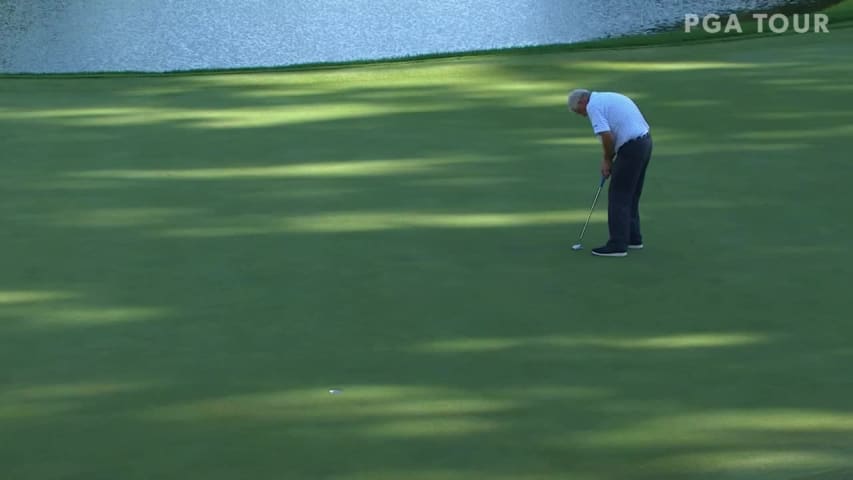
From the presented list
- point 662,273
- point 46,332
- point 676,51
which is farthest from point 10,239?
point 676,51

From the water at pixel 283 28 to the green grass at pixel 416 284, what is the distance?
6450 millimetres

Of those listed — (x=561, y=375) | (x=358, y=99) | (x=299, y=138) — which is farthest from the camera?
(x=358, y=99)

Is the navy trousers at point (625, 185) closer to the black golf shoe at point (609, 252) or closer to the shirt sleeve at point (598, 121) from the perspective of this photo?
the black golf shoe at point (609, 252)

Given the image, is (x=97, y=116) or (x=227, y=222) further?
(x=97, y=116)

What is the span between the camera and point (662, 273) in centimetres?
691

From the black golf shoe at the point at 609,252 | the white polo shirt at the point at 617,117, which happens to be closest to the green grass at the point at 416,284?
the black golf shoe at the point at 609,252

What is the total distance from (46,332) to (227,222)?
187 cm

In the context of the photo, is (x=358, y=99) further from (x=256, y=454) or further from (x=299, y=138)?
(x=256, y=454)

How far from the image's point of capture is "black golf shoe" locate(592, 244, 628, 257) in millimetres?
7160

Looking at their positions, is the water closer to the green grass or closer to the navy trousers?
the green grass

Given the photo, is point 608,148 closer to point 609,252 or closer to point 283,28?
point 609,252

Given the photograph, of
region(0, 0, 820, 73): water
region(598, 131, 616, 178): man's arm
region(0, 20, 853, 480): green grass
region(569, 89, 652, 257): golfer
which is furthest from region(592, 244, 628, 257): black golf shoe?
region(0, 0, 820, 73): water

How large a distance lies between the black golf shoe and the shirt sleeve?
585 mm

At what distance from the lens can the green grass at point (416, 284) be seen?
4918mm
